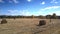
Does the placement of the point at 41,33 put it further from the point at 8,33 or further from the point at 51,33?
the point at 8,33

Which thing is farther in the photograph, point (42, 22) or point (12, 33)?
point (42, 22)

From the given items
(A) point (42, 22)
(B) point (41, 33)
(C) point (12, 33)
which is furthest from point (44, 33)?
(A) point (42, 22)

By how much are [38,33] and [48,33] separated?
1.13m

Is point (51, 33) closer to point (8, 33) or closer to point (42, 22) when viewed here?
point (8, 33)

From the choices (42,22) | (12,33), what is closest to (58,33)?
(12,33)

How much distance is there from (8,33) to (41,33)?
12.2 feet

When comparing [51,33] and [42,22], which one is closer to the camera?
[51,33]

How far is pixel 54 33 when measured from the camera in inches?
473

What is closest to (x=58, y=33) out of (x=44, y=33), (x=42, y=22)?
(x=44, y=33)

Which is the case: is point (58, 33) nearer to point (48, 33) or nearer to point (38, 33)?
point (48, 33)

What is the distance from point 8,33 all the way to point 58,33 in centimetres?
566

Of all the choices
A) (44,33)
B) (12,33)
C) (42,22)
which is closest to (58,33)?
(44,33)

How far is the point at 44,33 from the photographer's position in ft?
39.2

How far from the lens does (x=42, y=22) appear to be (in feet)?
68.8
